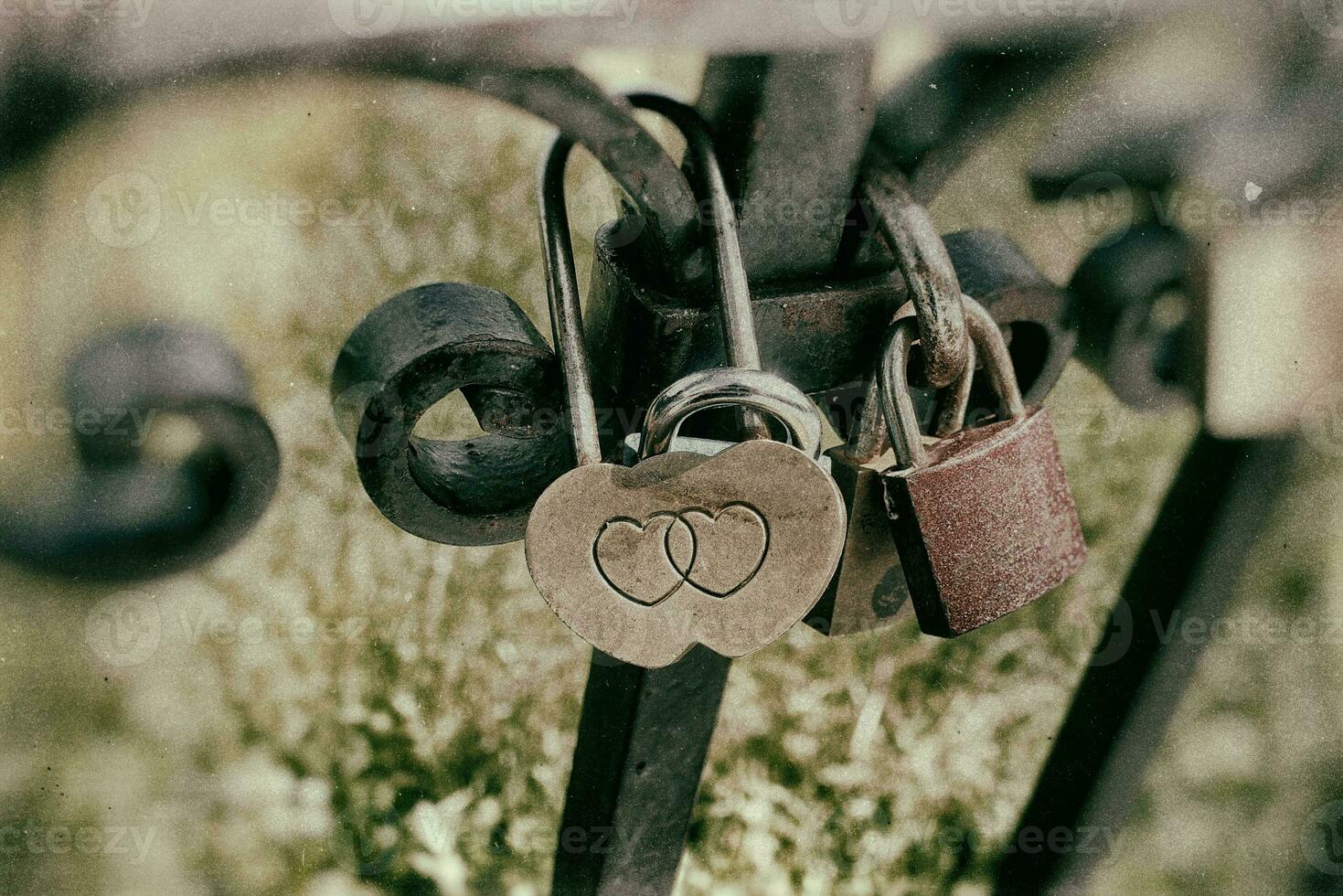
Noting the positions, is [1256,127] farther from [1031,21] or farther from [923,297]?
[923,297]

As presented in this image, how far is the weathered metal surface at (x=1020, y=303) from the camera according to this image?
2.29 feet

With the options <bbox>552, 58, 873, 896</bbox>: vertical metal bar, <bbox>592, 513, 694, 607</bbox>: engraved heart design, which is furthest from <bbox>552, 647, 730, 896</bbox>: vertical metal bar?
<bbox>592, 513, 694, 607</bbox>: engraved heart design

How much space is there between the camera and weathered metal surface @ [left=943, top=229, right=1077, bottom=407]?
0.70 metres

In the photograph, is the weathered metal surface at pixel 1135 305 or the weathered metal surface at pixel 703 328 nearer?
→ the weathered metal surface at pixel 703 328

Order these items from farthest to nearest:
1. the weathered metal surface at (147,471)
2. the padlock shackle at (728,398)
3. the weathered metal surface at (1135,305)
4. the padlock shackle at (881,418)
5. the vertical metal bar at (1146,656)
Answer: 1. the vertical metal bar at (1146,656)
2. the weathered metal surface at (1135,305)
3. the weathered metal surface at (147,471)
4. the padlock shackle at (881,418)
5. the padlock shackle at (728,398)

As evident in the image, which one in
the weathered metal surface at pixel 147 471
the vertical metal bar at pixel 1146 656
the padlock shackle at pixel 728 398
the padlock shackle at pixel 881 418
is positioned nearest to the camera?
the padlock shackle at pixel 728 398

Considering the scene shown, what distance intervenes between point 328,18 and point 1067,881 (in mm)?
1485

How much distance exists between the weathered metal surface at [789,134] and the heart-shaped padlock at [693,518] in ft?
0.11

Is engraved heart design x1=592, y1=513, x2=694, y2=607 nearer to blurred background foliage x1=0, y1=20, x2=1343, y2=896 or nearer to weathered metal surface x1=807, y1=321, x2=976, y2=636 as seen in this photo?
weathered metal surface x1=807, y1=321, x2=976, y2=636

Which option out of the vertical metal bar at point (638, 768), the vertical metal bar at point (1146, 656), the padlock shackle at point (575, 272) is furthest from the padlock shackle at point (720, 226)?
the vertical metal bar at point (1146, 656)

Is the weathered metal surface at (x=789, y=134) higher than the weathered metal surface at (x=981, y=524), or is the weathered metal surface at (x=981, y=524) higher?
the weathered metal surface at (x=789, y=134)

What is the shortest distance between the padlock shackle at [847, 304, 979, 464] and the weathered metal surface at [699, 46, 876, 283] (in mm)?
90

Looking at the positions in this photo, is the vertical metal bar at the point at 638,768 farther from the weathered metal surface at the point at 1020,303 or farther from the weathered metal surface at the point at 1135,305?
the weathered metal surface at the point at 1135,305

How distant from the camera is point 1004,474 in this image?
2.05 ft
